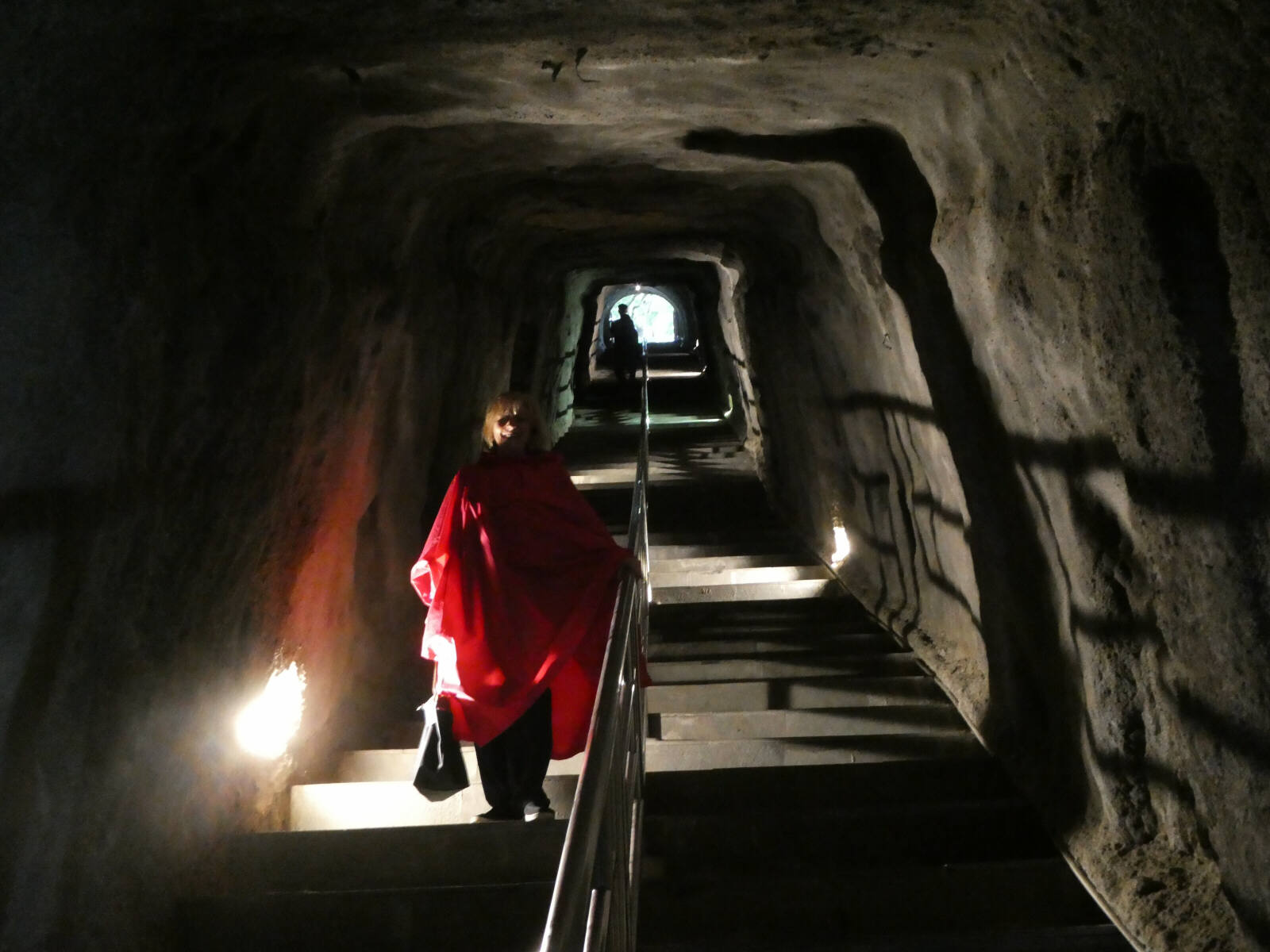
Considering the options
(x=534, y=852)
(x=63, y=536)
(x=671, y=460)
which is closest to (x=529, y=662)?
(x=534, y=852)

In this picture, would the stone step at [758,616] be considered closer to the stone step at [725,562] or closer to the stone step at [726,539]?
the stone step at [725,562]

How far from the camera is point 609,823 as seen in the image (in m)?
2.16

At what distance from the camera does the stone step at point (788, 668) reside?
5629 mm

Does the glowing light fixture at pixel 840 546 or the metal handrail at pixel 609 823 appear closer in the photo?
the metal handrail at pixel 609 823

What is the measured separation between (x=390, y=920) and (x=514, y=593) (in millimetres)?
1076

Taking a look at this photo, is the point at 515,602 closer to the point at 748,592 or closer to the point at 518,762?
the point at 518,762

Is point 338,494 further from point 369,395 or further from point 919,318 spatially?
point 919,318

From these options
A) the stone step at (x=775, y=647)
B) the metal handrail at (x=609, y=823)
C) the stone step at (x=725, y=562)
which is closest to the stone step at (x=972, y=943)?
the metal handrail at (x=609, y=823)

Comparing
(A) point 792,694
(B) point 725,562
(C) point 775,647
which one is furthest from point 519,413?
(B) point 725,562

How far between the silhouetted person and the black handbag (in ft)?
39.4

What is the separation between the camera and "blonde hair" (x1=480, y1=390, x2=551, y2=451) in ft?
12.0

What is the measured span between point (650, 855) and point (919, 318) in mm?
2350

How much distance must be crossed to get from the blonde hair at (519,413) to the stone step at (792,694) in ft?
6.32

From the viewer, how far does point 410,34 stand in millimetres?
3102
